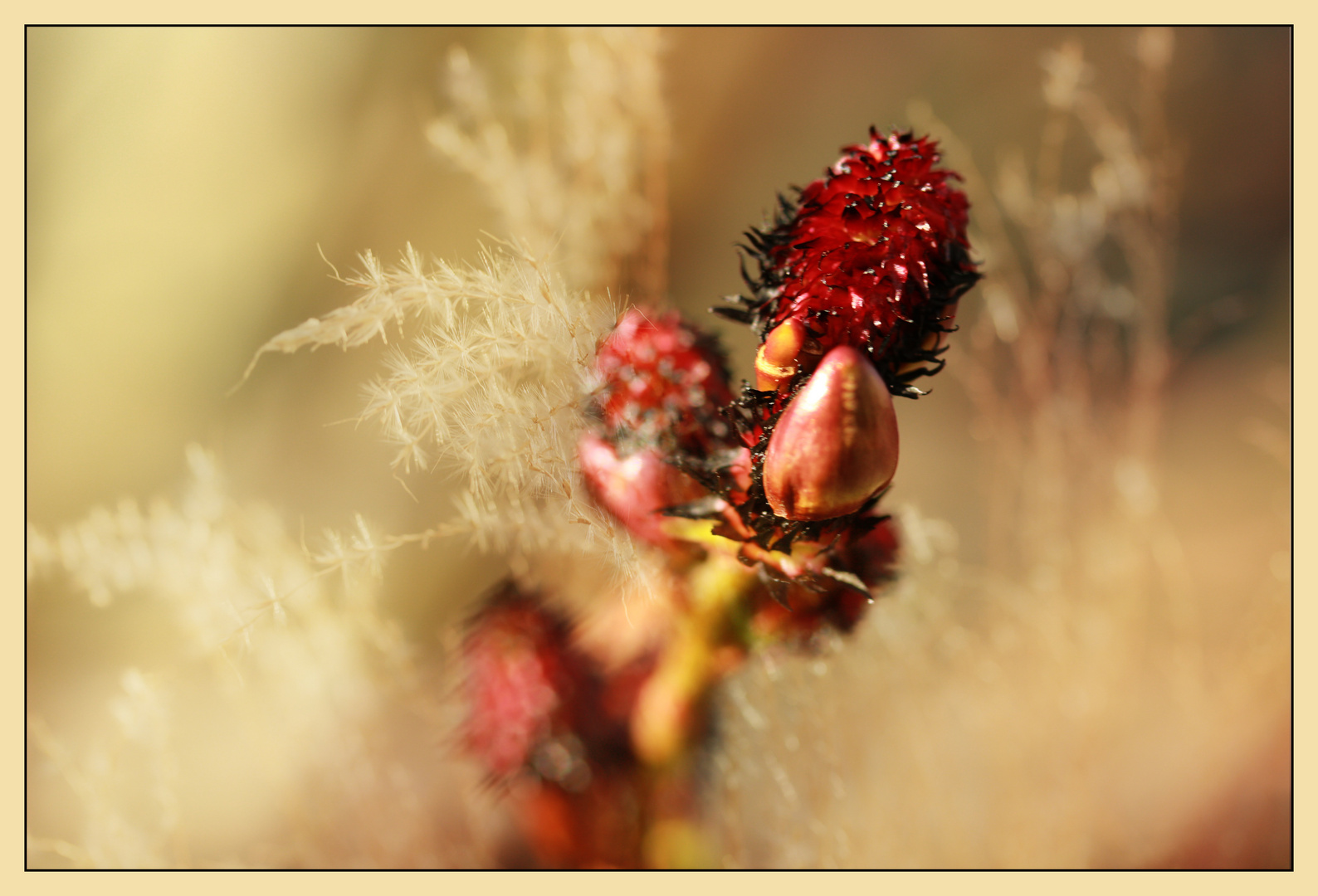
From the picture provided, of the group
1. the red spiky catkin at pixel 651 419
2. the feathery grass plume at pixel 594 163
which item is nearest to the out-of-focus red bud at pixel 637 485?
the red spiky catkin at pixel 651 419

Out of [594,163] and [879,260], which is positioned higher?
[594,163]

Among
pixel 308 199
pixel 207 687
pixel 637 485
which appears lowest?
pixel 207 687

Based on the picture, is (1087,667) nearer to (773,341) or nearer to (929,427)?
(929,427)

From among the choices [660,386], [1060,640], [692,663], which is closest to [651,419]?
[660,386]

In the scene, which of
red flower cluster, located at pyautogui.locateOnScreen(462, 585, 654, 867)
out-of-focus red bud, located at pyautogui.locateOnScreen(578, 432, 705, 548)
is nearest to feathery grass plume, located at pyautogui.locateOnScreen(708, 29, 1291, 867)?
red flower cluster, located at pyautogui.locateOnScreen(462, 585, 654, 867)

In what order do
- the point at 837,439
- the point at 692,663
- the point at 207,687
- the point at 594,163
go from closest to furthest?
the point at 837,439
the point at 692,663
the point at 594,163
the point at 207,687

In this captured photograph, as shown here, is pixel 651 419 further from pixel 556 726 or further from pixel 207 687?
pixel 207 687

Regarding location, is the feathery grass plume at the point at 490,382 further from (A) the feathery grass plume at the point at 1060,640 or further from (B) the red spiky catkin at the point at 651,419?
(A) the feathery grass plume at the point at 1060,640
